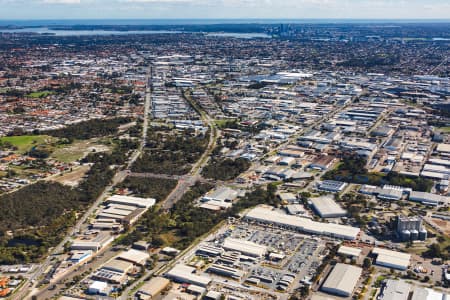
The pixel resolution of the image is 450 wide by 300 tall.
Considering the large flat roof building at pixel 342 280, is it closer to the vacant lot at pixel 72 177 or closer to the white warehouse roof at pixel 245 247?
the white warehouse roof at pixel 245 247

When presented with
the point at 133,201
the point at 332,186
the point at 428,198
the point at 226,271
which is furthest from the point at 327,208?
the point at 133,201

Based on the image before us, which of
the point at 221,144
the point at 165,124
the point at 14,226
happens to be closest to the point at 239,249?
the point at 14,226

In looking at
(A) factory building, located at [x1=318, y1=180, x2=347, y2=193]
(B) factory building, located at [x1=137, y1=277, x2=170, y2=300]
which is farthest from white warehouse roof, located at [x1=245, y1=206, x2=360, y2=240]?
(B) factory building, located at [x1=137, y1=277, x2=170, y2=300]

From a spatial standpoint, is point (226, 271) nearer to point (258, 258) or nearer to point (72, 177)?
point (258, 258)

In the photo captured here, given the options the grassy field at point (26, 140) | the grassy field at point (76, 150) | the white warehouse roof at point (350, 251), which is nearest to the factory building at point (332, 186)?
the white warehouse roof at point (350, 251)

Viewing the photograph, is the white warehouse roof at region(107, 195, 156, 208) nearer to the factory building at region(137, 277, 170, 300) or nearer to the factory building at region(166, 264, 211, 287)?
the factory building at region(166, 264, 211, 287)
